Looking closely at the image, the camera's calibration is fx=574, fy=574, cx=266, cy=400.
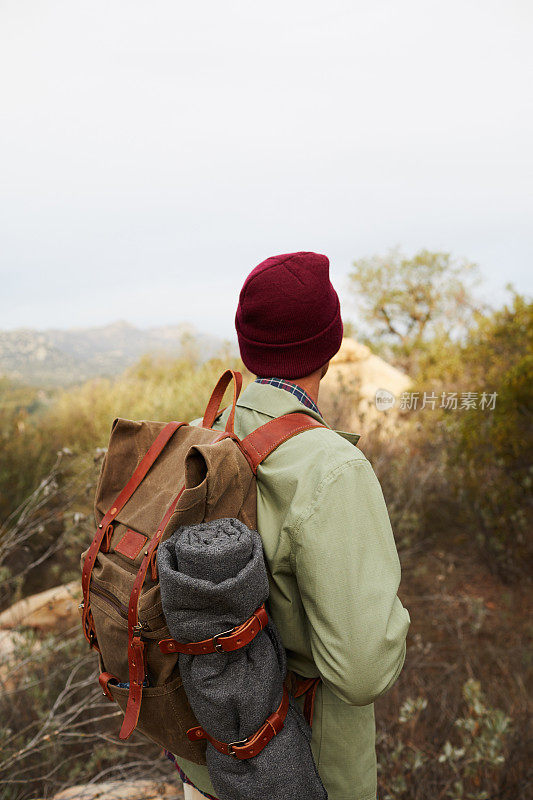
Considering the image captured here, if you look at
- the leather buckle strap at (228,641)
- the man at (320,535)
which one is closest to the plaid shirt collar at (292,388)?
the man at (320,535)

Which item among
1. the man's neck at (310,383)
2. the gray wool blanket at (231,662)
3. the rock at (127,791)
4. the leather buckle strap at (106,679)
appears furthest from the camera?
the rock at (127,791)

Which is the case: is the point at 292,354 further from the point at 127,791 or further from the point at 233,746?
the point at 127,791

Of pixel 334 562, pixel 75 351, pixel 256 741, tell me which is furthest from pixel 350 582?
pixel 75 351

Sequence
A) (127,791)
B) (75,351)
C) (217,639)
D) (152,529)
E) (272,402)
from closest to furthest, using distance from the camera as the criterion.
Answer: (217,639)
(152,529)
(272,402)
(127,791)
(75,351)

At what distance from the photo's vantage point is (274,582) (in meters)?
1.10

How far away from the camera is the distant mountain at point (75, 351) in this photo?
7773 millimetres

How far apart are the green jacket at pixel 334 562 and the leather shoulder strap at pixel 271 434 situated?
0.6 inches

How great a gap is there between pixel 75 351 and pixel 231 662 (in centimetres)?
1013

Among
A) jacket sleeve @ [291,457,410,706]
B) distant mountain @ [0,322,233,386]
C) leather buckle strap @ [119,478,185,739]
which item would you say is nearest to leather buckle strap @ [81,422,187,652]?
leather buckle strap @ [119,478,185,739]

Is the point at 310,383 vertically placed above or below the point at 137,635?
above

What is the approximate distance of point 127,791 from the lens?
2.24 meters

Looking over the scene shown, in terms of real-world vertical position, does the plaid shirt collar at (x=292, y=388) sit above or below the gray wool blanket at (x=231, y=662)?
above

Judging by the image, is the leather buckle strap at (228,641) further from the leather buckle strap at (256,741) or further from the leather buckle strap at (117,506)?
the leather buckle strap at (117,506)

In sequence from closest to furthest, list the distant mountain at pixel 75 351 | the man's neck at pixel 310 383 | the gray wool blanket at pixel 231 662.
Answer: the gray wool blanket at pixel 231 662, the man's neck at pixel 310 383, the distant mountain at pixel 75 351
